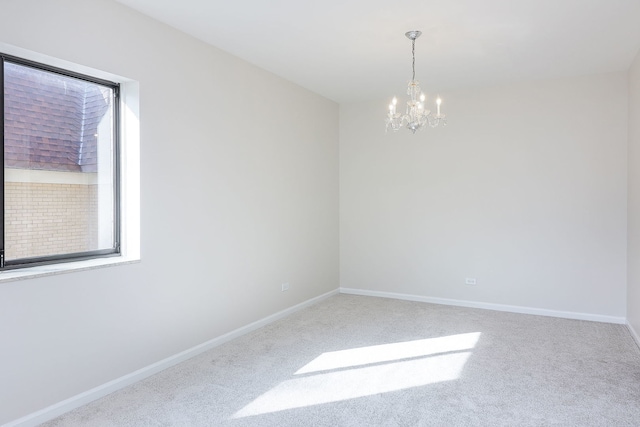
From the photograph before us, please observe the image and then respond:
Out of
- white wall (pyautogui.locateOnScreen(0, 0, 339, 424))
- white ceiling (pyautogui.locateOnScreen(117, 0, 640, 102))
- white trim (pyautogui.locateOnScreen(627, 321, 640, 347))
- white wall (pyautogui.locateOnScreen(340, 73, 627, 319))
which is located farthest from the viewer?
white wall (pyautogui.locateOnScreen(340, 73, 627, 319))

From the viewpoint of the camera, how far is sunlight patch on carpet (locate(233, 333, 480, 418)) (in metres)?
2.92

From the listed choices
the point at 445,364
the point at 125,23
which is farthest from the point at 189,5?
the point at 445,364

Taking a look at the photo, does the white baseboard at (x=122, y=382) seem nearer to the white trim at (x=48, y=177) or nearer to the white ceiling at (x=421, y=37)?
the white trim at (x=48, y=177)

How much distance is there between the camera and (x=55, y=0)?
2.67m

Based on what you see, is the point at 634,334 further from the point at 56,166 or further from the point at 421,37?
the point at 56,166

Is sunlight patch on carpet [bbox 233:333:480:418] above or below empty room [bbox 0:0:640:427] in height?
below

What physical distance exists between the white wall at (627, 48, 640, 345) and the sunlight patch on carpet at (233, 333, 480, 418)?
163cm

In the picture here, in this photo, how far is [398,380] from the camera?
10.6 feet

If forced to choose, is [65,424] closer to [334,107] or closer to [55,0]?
[55,0]

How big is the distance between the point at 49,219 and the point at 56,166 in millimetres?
364

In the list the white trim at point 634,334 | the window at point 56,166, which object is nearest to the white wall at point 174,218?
the window at point 56,166

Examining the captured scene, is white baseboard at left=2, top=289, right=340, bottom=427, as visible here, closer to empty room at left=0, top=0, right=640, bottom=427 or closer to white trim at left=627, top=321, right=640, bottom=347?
empty room at left=0, top=0, right=640, bottom=427

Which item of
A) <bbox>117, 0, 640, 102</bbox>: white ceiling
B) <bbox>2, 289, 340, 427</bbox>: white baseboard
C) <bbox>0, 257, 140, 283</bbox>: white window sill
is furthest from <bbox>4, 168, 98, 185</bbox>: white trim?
<bbox>2, 289, 340, 427</bbox>: white baseboard

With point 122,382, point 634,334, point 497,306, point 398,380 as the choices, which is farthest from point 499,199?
point 122,382
